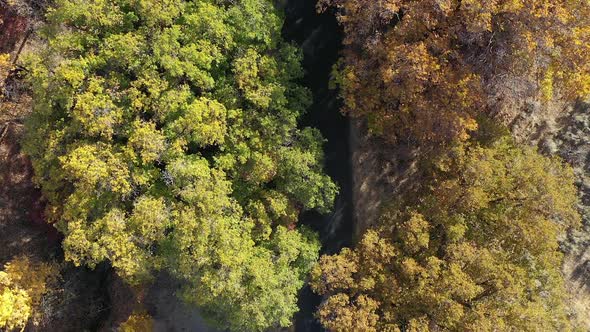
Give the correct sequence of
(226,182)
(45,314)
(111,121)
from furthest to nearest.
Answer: (45,314), (226,182), (111,121)

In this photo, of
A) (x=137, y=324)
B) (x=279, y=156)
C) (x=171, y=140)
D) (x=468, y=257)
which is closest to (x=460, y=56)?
(x=468, y=257)

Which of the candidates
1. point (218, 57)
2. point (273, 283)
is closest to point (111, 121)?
point (218, 57)

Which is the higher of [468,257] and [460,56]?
[460,56]

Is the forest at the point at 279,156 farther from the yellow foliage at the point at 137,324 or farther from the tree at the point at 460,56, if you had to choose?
the yellow foliage at the point at 137,324

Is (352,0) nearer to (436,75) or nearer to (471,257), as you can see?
(436,75)

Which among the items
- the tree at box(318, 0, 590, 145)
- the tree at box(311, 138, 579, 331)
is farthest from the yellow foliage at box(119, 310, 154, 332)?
the tree at box(318, 0, 590, 145)

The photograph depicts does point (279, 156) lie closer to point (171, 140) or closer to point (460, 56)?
point (171, 140)
